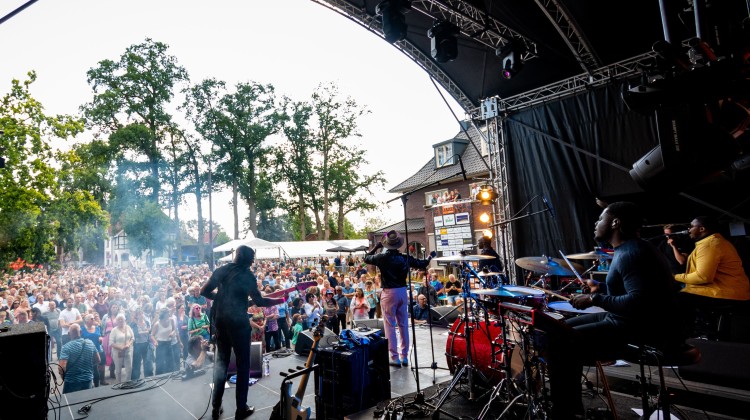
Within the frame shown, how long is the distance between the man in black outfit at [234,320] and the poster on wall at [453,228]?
1166 cm

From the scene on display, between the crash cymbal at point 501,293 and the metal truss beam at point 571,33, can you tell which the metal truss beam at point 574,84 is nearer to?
the metal truss beam at point 571,33

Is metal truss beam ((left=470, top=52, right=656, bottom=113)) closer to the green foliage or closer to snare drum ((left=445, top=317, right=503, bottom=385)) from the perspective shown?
snare drum ((left=445, top=317, right=503, bottom=385))

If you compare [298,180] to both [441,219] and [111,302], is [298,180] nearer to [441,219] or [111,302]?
[441,219]

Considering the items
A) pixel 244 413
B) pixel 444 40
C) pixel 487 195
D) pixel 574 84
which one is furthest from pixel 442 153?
pixel 244 413

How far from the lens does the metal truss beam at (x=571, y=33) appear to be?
6.74 m

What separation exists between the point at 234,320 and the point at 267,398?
1346 millimetres

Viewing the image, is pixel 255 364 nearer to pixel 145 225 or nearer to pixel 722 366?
pixel 722 366

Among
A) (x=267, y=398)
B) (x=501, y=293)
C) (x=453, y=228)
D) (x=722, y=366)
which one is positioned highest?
(x=453, y=228)

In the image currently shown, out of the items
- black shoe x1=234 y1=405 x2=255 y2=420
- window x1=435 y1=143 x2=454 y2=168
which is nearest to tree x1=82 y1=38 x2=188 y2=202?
window x1=435 y1=143 x2=454 y2=168

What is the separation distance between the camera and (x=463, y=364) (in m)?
4.39

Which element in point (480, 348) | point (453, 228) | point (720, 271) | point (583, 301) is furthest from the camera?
point (453, 228)

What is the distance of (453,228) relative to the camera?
618 inches

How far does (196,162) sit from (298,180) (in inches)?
332

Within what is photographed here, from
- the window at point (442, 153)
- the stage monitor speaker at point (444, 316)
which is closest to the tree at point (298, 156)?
the window at point (442, 153)
